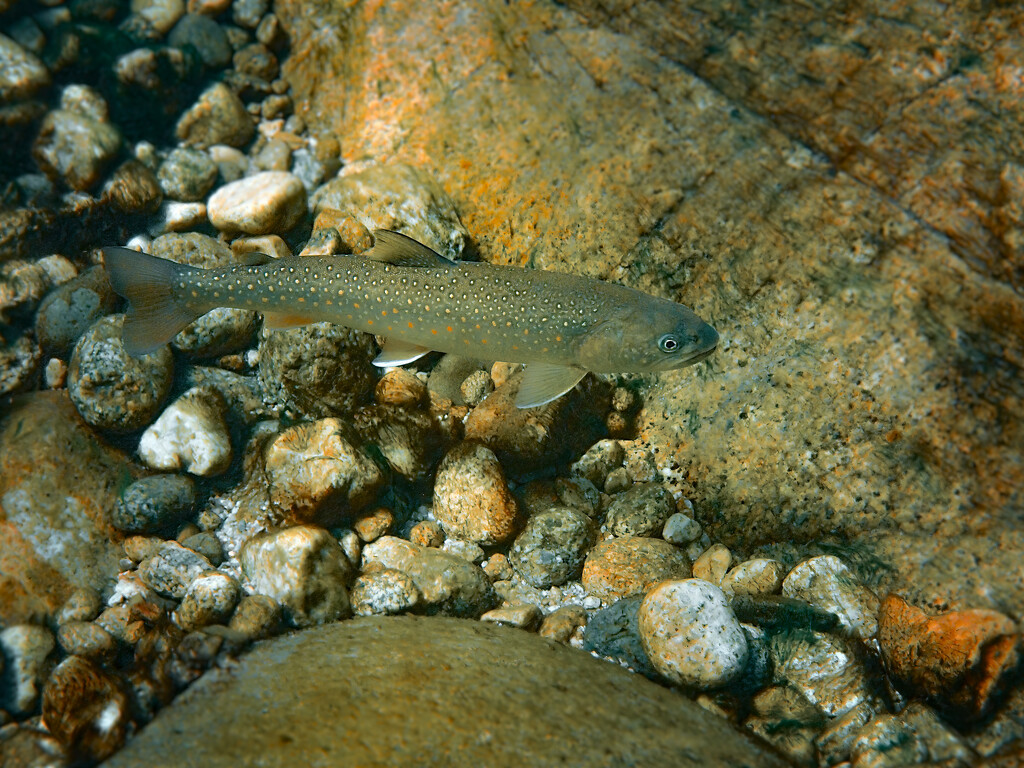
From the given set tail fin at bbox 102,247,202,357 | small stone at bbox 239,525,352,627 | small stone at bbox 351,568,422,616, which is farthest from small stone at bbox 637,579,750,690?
tail fin at bbox 102,247,202,357

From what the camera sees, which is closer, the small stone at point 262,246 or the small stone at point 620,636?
the small stone at point 620,636

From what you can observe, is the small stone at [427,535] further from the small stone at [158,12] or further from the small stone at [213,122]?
the small stone at [158,12]

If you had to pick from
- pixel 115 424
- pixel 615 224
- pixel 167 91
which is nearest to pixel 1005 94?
pixel 615 224

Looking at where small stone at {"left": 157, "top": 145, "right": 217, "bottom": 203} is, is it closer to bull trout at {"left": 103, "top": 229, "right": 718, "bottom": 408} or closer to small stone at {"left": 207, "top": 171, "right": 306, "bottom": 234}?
small stone at {"left": 207, "top": 171, "right": 306, "bottom": 234}

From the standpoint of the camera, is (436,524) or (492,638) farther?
(436,524)

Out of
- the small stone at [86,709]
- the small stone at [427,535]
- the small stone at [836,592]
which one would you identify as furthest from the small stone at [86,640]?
the small stone at [836,592]

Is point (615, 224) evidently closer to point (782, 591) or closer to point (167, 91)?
point (782, 591)
